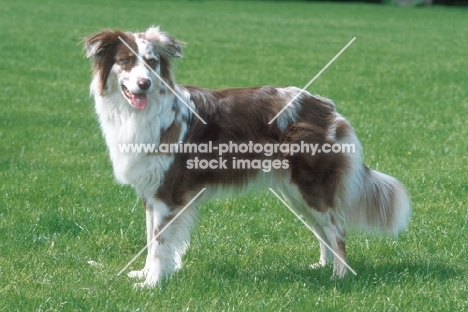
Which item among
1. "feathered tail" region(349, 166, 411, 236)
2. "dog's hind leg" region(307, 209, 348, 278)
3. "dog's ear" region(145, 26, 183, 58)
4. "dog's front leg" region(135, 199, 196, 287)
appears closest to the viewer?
"dog's ear" region(145, 26, 183, 58)

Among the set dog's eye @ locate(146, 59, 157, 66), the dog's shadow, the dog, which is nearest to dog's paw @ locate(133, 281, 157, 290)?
the dog

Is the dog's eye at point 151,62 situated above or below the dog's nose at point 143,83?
above

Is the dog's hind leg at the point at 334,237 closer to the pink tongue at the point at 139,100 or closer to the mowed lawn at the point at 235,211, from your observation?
the mowed lawn at the point at 235,211

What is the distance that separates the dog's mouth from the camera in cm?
540

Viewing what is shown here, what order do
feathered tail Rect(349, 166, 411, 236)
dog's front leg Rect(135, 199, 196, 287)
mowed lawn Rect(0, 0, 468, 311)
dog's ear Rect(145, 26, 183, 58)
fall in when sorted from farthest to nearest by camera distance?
feathered tail Rect(349, 166, 411, 236) < dog's front leg Rect(135, 199, 196, 287) < dog's ear Rect(145, 26, 183, 58) < mowed lawn Rect(0, 0, 468, 311)

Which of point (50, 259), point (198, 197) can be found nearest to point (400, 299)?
point (198, 197)

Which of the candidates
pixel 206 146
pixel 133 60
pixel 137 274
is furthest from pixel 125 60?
pixel 137 274

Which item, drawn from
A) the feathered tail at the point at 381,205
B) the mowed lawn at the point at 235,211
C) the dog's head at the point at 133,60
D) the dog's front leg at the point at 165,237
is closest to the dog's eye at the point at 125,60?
the dog's head at the point at 133,60

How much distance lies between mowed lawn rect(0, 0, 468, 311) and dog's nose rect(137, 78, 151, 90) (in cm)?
76

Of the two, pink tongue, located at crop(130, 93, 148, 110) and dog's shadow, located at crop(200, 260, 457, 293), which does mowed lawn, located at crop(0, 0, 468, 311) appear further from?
pink tongue, located at crop(130, 93, 148, 110)

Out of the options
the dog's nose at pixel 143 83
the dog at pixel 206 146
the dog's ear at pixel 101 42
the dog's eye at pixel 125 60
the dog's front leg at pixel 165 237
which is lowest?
the dog's front leg at pixel 165 237

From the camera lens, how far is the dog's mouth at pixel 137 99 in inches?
213

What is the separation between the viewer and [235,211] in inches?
289

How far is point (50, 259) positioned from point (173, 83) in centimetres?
160
